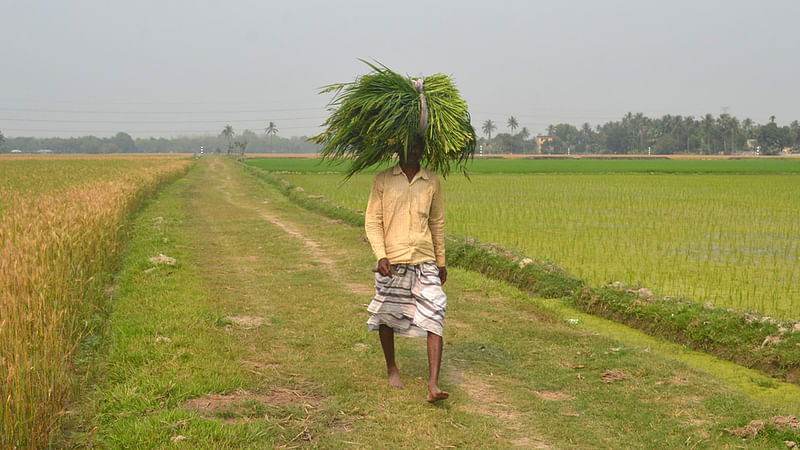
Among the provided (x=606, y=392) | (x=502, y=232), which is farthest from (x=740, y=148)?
(x=606, y=392)

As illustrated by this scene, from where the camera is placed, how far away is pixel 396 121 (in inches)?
177

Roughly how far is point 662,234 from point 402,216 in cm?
970

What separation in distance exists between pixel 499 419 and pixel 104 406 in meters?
2.33

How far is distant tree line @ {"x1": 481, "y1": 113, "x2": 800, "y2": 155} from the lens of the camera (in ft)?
378

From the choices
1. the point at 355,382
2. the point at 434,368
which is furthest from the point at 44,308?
the point at 434,368

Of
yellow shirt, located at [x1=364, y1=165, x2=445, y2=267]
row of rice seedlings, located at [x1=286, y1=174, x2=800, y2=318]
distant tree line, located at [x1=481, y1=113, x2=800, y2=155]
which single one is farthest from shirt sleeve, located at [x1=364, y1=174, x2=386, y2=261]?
distant tree line, located at [x1=481, y1=113, x2=800, y2=155]

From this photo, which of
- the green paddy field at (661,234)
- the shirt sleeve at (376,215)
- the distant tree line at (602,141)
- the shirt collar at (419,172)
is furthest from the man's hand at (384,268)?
the distant tree line at (602,141)

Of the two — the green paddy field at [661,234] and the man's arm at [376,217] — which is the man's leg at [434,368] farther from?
the green paddy field at [661,234]

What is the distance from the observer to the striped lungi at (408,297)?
174 inches

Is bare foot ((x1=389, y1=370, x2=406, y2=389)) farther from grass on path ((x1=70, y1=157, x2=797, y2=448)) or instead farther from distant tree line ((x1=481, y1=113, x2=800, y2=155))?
distant tree line ((x1=481, y1=113, x2=800, y2=155))

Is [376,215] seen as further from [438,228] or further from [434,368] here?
[434,368]

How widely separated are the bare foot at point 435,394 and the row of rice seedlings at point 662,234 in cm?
385

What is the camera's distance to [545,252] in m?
10.5

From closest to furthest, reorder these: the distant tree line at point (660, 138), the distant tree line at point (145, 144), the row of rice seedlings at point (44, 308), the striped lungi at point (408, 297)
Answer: the row of rice seedlings at point (44, 308)
the striped lungi at point (408, 297)
the distant tree line at point (660, 138)
the distant tree line at point (145, 144)
